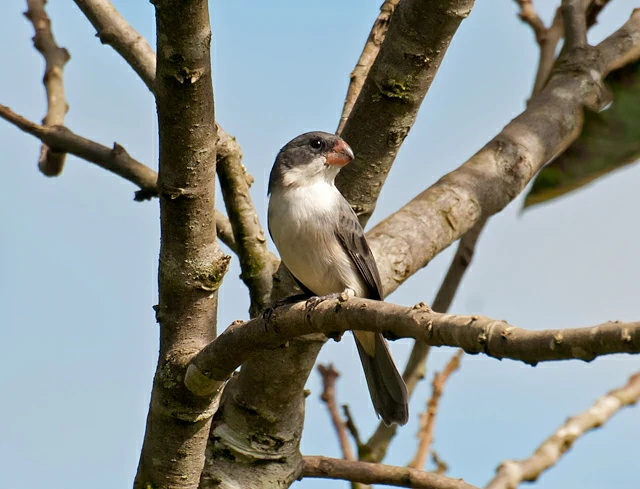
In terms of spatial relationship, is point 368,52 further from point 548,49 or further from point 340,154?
point 548,49

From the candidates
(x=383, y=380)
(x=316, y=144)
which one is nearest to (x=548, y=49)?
(x=316, y=144)

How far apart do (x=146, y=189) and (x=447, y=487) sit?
2.61 metres

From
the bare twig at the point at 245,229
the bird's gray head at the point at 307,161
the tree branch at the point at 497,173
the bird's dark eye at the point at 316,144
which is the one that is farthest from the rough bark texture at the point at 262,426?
the bird's dark eye at the point at 316,144

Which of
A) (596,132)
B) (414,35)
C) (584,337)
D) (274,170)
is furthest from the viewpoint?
(274,170)

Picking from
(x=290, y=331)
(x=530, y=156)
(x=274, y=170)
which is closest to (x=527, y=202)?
(x=290, y=331)

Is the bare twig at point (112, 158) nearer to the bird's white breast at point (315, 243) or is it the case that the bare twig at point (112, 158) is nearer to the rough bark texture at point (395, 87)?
the bird's white breast at point (315, 243)

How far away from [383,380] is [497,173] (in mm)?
1494

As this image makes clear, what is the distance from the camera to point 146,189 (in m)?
4.95

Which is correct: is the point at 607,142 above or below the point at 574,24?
below

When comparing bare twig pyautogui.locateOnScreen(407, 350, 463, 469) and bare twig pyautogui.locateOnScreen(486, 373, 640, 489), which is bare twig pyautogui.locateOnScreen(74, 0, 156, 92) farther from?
bare twig pyautogui.locateOnScreen(486, 373, 640, 489)

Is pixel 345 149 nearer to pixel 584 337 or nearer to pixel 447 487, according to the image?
pixel 447 487

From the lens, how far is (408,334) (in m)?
2.17

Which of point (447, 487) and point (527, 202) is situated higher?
point (447, 487)

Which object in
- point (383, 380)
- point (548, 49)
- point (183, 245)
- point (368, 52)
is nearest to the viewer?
point (183, 245)
